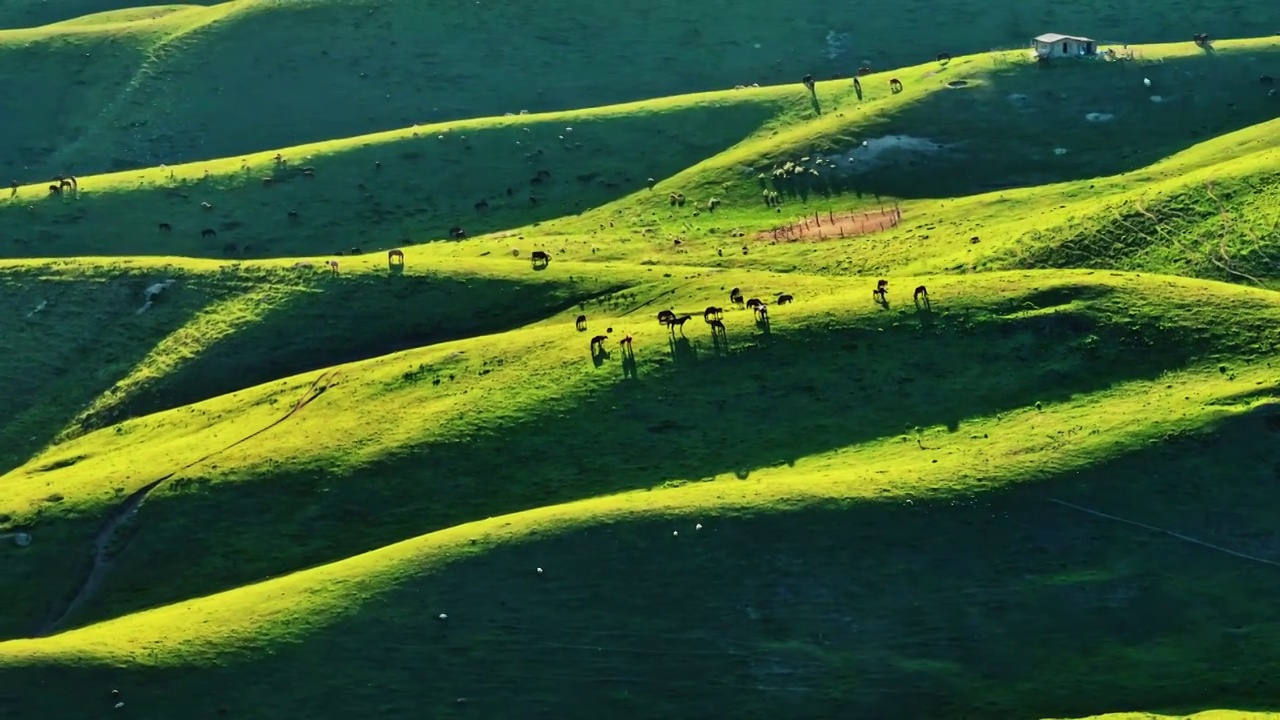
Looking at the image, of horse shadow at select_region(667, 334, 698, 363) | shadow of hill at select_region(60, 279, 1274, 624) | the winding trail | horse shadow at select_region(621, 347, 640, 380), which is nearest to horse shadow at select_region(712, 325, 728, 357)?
shadow of hill at select_region(60, 279, 1274, 624)

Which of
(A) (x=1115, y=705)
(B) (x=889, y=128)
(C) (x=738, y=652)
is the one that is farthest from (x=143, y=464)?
(B) (x=889, y=128)

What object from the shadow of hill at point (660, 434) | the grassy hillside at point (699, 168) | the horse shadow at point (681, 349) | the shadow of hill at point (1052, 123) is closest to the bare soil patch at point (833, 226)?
the grassy hillside at point (699, 168)

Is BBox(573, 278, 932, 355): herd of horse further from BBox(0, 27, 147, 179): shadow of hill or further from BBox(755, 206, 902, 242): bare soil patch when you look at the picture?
BBox(0, 27, 147, 179): shadow of hill

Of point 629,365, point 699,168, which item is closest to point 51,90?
point 699,168

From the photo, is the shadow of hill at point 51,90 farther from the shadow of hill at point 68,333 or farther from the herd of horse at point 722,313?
the herd of horse at point 722,313

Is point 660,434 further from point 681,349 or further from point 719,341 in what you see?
point 719,341

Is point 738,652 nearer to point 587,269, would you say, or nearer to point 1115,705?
point 1115,705
